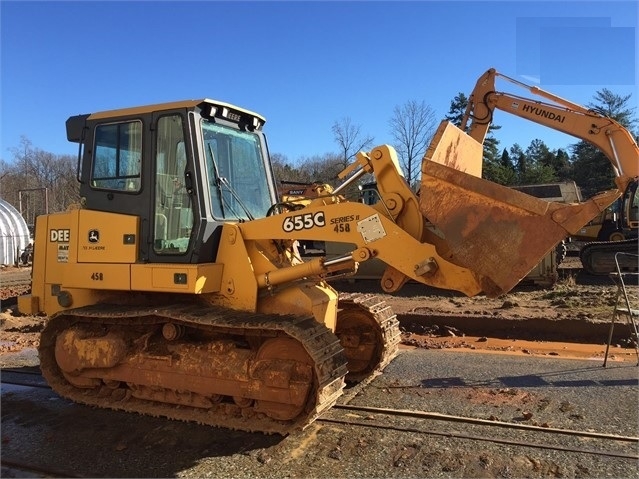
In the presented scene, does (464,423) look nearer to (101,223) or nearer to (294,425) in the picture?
(294,425)

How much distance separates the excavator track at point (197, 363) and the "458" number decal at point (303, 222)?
35.4 inches

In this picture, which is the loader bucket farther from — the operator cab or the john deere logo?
the john deere logo

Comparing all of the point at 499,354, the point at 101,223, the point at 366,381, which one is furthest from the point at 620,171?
the point at 101,223

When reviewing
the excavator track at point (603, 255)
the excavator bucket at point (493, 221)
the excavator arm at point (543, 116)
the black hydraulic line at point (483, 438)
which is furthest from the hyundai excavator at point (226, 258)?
the excavator track at point (603, 255)

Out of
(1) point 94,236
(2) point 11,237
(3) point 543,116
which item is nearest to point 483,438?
(1) point 94,236

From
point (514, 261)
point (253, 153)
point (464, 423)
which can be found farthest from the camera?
point (253, 153)

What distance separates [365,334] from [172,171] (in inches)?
119

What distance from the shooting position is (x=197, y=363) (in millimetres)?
5348

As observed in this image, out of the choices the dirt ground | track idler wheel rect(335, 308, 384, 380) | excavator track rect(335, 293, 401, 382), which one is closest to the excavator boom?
excavator track rect(335, 293, 401, 382)

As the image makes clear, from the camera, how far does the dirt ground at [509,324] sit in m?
9.13

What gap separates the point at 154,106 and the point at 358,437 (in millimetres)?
3950

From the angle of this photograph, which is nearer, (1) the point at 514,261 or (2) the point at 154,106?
(1) the point at 514,261

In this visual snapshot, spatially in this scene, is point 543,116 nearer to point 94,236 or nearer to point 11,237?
point 94,236

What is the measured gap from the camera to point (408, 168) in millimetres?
35750
